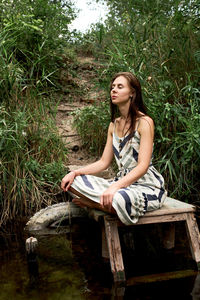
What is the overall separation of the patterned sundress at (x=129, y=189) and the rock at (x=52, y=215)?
96 cm

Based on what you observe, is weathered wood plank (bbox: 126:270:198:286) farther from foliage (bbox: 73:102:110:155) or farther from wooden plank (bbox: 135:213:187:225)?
foliage (bbox: 73:102:110:155)

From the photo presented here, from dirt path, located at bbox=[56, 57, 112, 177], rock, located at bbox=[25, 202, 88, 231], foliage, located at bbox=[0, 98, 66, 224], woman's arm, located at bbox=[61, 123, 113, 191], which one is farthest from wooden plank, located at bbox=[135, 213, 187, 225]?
dirt path, located at bbox=[56, 57, 112, 177]

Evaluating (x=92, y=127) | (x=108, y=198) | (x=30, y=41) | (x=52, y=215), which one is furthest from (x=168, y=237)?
(x=30, y=41)

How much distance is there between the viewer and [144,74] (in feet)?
12.2

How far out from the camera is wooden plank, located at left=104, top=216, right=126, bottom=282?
222cm

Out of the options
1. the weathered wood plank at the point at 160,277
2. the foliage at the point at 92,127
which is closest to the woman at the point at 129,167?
the weathered wood plank at the point at 160,277

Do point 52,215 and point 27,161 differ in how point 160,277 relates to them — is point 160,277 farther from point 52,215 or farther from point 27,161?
point 27,161

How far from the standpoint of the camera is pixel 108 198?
2.16 meters

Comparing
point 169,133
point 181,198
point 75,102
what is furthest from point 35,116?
point 75,102

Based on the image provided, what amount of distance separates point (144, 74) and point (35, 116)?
56.7 inches

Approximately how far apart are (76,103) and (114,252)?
447 cm

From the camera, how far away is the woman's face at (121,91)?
251 centimetres

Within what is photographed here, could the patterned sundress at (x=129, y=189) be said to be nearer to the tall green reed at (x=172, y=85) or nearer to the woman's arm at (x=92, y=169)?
the woman's arm at (x=92, y=169)

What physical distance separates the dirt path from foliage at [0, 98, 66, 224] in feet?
2.58
